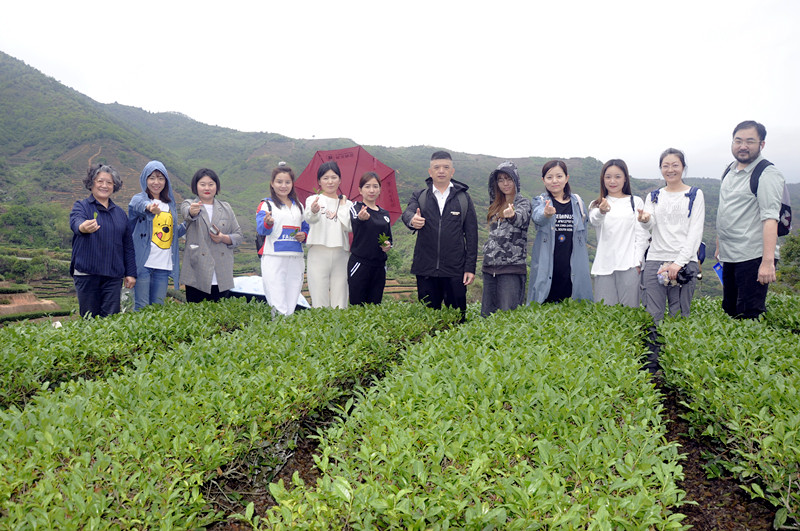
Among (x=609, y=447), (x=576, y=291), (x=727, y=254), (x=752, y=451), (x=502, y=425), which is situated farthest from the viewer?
(x=576, y=291)

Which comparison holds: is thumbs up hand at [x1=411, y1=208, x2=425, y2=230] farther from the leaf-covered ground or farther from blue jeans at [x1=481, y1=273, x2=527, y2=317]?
the leaf-covered ground

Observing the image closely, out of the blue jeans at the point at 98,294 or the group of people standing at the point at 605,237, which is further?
the blue jeans at the point at 98,294

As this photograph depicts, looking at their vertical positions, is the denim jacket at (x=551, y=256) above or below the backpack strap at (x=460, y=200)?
below

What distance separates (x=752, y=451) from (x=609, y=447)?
1.05 meters

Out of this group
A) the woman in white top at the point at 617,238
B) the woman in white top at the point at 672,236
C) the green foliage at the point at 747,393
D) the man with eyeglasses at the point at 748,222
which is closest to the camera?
the green foliage at the point at 747,393

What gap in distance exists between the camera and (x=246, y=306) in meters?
5.89

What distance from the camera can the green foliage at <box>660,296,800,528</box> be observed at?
2230 mm

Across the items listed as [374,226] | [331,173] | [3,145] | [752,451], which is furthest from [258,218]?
[3,145]

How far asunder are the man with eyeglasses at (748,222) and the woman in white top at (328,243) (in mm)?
4236

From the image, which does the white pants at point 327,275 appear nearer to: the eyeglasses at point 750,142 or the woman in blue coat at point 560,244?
the woman in blue coat at point 560,244

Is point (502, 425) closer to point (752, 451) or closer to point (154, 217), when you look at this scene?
point (752, 451)

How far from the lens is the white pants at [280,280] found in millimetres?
6023

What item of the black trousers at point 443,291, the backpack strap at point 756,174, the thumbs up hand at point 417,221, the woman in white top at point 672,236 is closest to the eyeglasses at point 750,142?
the backpack strap at point 756,174

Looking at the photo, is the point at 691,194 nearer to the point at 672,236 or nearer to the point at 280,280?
the point at 672,236
